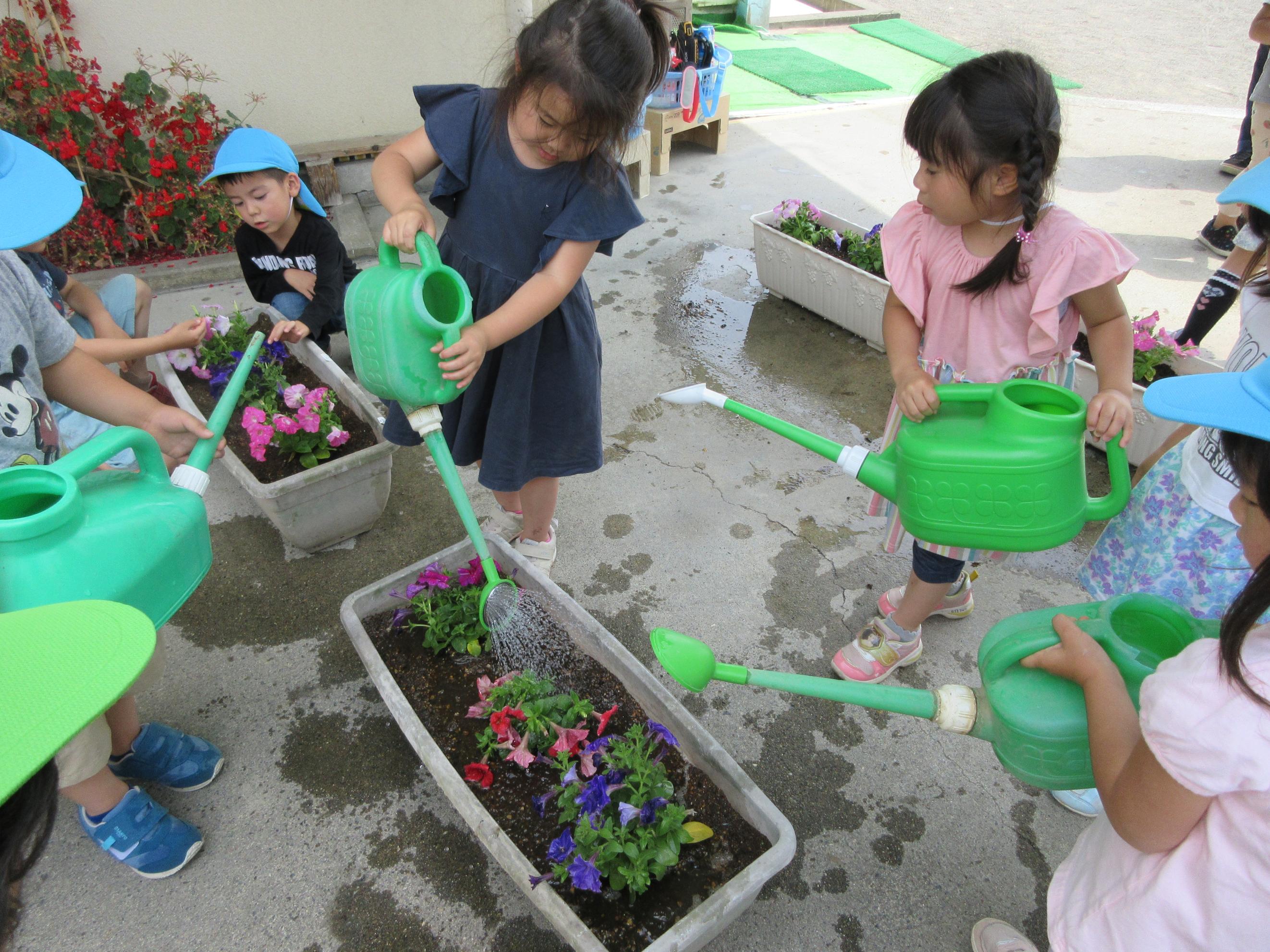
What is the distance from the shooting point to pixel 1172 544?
126cm

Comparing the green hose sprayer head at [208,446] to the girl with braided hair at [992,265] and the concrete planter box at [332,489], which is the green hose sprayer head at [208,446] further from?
the girl with braided hair at [992,265]

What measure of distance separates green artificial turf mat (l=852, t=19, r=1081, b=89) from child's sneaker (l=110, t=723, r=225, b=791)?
7268mm

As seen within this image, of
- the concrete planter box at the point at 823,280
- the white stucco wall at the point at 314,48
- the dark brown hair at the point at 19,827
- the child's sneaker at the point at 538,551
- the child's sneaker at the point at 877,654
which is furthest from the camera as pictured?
the white stucco wall at the point at 314,48

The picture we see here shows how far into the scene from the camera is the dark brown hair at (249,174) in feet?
7.43

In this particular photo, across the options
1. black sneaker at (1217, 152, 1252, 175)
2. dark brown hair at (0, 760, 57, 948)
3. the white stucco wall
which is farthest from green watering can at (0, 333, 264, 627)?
black sneaker at (1217, 152, 1252, 175)

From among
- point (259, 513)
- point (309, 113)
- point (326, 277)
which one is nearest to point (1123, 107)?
point (309, 113)

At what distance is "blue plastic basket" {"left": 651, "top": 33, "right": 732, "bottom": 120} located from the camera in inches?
165

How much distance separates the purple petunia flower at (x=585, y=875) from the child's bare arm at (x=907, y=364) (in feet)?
2.96

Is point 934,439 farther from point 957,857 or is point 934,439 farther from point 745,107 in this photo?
point 745,107

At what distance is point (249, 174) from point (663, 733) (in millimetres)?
2038

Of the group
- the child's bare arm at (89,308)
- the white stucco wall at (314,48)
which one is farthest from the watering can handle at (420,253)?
the white stucco wall at (314,48)

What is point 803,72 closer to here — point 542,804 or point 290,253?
point 290,253

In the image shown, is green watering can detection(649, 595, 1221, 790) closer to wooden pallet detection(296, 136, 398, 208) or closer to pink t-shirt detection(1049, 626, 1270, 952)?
pink t-shirt detection(1049, 626, 1270, 952)

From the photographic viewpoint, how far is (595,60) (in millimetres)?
1218
